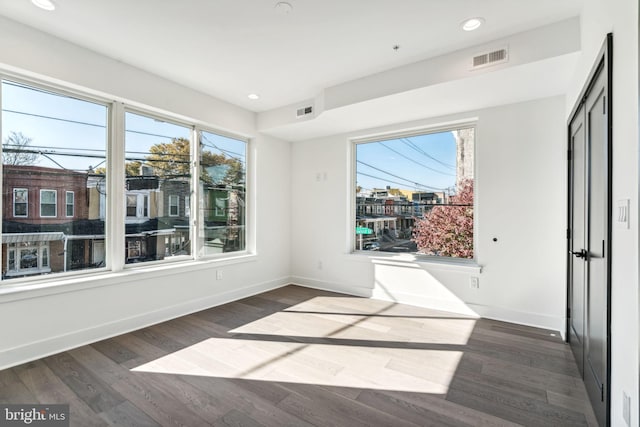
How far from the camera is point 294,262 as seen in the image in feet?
17.4

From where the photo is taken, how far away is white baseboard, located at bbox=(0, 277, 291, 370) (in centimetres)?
248

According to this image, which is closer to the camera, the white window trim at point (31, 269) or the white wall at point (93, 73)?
the white wall at point (93, 73)

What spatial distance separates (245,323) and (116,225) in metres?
1.74

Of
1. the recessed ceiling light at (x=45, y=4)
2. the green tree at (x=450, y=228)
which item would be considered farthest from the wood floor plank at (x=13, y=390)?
the green tree at (x=450, y=228)

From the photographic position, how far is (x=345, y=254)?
472 centimetres

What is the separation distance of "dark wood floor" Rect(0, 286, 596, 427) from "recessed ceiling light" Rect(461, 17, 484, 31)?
9.19ft

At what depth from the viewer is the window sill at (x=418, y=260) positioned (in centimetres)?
371

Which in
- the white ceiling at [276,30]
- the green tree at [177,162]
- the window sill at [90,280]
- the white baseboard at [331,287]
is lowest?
the white baseboard at [331,287]

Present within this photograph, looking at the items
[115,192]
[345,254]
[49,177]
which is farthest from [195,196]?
[345,254]

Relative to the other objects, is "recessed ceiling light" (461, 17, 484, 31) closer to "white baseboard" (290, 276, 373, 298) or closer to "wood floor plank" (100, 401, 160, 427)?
"white baseboard" (290, 276, 373, 298)

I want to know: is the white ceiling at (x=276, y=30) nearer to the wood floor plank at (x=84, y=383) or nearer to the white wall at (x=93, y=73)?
the white wall at (x=93, y=73)

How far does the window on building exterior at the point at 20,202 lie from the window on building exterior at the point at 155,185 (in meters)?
0.83

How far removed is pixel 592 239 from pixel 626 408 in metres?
1.08

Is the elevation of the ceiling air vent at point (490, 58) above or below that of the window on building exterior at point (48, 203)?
above
